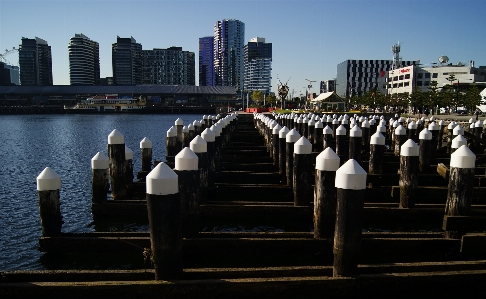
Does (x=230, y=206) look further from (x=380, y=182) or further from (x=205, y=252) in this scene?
(x=380, y=182)

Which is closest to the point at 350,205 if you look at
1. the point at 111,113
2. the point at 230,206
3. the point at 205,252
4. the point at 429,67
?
the point at 205,252

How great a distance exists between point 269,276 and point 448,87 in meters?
90.1

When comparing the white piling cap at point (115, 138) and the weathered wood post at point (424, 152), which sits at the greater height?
the white piling cap at point (115, 138)

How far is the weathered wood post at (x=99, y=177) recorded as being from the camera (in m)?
13.7

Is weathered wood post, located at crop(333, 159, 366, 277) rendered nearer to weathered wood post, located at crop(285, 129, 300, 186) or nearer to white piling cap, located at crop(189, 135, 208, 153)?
white piling cap, located at crop(189, 135, 208, 153)

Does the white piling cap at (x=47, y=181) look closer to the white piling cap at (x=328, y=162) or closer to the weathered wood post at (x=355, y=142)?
the white piling cap at (x=328, y=162)

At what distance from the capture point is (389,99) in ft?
342

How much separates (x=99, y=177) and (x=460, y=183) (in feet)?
34.3

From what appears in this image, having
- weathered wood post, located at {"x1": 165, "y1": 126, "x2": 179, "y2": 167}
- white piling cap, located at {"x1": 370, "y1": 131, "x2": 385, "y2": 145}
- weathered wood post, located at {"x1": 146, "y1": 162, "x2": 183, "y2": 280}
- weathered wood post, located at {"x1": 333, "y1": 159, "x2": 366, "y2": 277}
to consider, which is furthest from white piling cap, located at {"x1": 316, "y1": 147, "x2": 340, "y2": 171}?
weathered wood post, located at {"x1": 165, "y1": 126, "x2": 179, "y2": 167}

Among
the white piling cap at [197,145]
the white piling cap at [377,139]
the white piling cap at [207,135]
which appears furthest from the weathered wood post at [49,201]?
the white piling cap at [377,139]

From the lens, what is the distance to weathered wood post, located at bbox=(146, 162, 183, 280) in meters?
7.14

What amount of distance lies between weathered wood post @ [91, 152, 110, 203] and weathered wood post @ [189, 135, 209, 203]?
10.5 feet

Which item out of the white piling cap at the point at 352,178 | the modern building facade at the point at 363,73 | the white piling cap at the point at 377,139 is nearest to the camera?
the white piling cap at the point at 352,178

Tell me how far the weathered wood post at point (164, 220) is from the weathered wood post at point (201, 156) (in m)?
4.96
